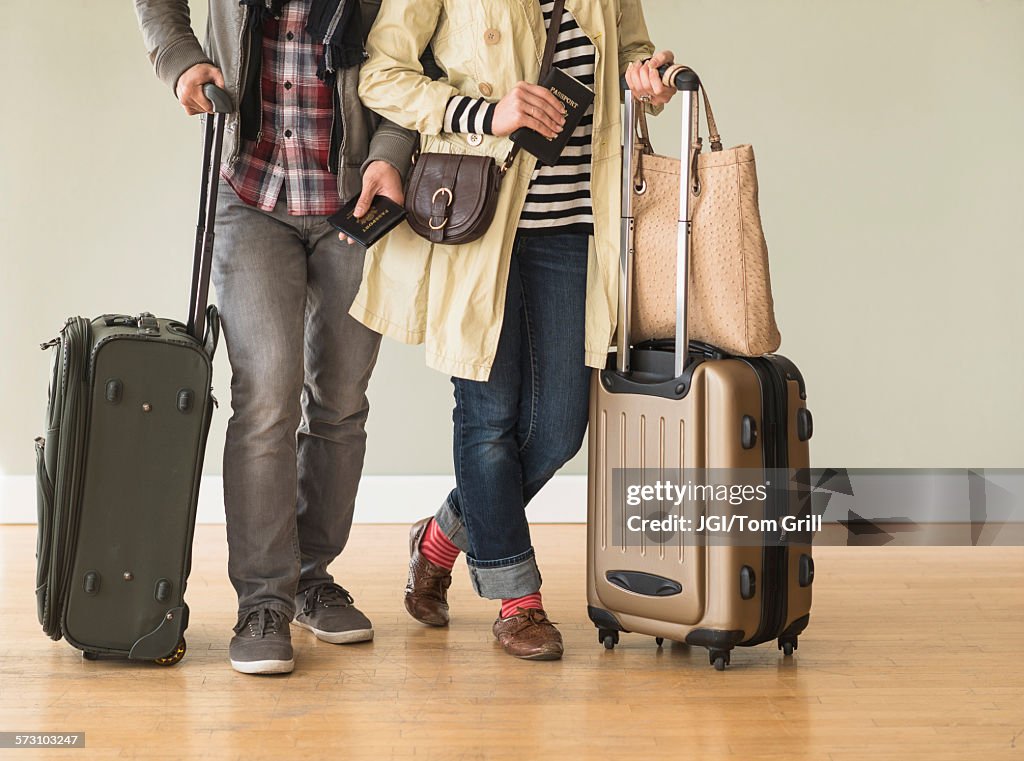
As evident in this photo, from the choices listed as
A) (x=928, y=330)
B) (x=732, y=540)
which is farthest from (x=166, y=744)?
(x=928, y=330)

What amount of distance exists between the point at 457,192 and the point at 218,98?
412 mm

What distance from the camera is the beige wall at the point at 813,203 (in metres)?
3.31

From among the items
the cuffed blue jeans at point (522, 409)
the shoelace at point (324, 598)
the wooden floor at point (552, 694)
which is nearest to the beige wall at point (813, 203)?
the wooden floor at point (552, 694)

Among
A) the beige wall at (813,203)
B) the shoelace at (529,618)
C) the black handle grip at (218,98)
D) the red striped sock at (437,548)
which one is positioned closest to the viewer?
the black handle grip at (218,98)

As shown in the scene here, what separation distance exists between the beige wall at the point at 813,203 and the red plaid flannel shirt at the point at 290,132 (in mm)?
1494

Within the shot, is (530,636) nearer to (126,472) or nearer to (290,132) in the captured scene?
(126,472)

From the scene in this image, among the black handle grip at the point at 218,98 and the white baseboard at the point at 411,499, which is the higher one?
the black handle grip at the point at 218,98

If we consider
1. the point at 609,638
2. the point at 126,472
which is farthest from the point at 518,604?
the point at 126,472

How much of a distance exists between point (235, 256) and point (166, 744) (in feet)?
2.60

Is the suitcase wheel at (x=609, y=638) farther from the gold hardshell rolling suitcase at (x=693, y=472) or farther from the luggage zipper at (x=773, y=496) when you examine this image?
the luggage zipper at (x=773, y=496)

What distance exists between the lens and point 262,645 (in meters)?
1.86

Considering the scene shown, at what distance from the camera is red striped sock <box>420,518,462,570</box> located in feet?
7.33

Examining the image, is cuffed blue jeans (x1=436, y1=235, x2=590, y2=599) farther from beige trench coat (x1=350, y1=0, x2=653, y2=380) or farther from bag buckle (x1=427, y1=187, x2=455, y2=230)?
bag buckle (x1=427, y1=187, x2=455, y2=230)

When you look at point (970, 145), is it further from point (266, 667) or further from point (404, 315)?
point (266, 667)
